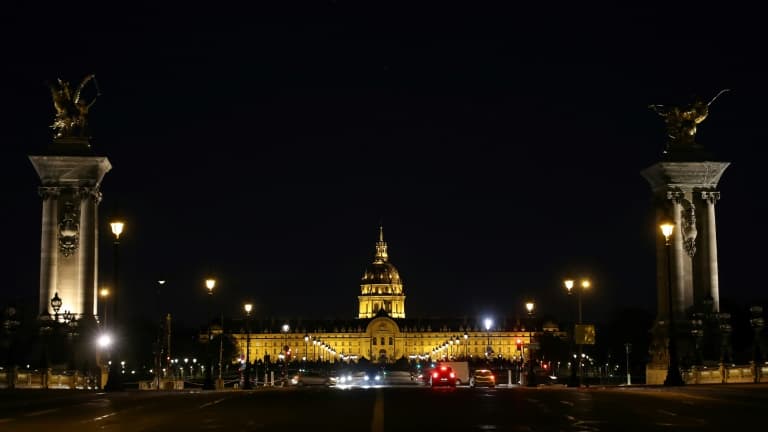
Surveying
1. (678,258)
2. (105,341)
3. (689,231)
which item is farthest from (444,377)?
(105,341)

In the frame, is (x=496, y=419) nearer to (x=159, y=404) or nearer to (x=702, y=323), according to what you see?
(x=159, y=404)

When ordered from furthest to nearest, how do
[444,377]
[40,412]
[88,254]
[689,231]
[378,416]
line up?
[444,377]
[88,254]
[689,231]
[40,412]
[378,416]

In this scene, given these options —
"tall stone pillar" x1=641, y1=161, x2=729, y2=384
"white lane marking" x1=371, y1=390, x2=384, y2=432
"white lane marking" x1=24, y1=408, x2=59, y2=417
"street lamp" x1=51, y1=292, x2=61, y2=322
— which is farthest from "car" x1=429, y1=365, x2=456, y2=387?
"white lane marking" x1=24, y1=408, x2=59, y2=417

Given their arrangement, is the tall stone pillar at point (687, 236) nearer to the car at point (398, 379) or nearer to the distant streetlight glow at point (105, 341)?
the distant streetlight glow at point (105, 341)

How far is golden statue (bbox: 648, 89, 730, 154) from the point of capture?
69188 mm

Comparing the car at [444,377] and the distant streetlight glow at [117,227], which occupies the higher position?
the distant streetlight glow at [117,227]

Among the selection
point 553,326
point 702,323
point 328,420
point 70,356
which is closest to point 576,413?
point 328,420

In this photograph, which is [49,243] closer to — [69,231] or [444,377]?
[69,231]

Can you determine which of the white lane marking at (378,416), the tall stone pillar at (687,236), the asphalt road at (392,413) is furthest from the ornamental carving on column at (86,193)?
the white lane marking at (378,416)

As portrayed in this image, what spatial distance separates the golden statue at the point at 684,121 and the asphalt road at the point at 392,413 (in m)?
31.7

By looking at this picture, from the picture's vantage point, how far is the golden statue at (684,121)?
227ft

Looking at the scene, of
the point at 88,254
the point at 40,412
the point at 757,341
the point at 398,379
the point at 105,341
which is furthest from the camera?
the point at 398,379

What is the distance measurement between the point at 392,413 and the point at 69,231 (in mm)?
43545

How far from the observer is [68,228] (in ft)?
224
